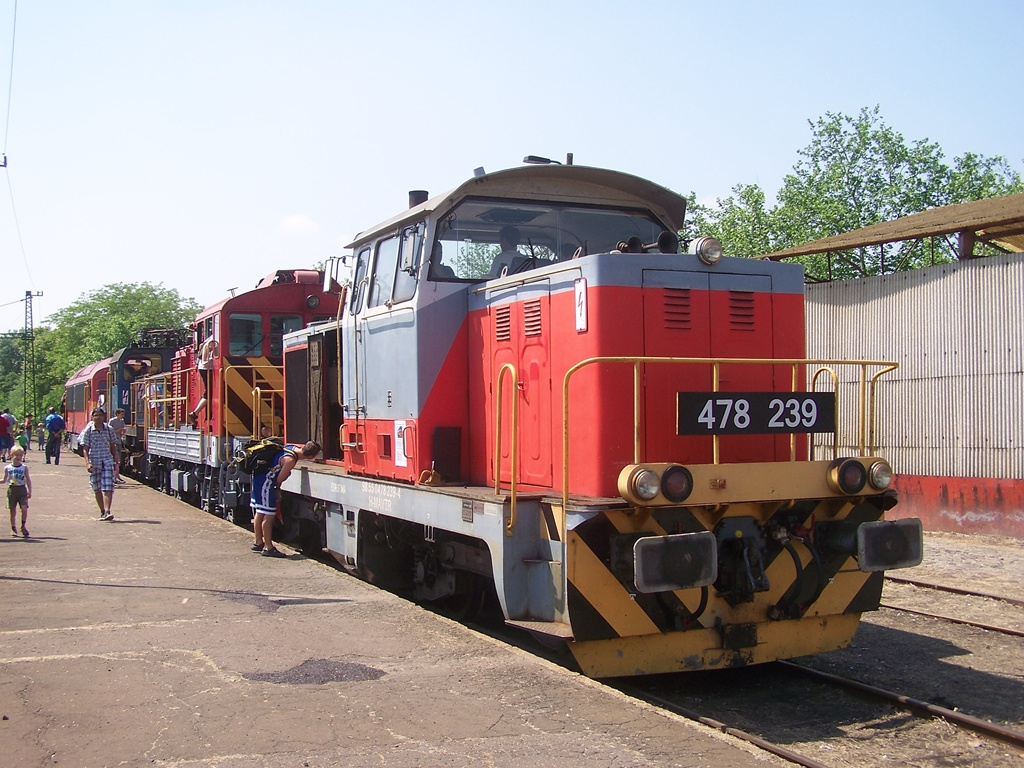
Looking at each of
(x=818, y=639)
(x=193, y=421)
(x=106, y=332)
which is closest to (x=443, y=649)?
(x=818, y=639)

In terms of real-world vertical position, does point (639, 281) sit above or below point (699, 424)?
above

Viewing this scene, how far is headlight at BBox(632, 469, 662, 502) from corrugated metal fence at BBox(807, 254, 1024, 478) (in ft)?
30.0

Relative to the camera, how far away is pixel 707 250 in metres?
6.01

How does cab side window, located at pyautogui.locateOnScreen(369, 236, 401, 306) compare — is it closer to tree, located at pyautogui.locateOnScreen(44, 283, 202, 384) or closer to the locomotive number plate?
the locomotive number plate

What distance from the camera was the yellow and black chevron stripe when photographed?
546 cm

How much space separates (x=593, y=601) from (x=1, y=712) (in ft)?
10.3

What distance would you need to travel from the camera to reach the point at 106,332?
183 feet

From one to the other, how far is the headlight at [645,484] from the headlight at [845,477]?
1.29 m

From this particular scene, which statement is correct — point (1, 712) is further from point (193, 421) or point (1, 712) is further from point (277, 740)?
point (193, 421)

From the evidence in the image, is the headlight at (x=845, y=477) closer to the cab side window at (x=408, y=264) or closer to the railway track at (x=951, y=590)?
the cab side window at (x=408, y=264)

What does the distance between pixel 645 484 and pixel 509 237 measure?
105 inches

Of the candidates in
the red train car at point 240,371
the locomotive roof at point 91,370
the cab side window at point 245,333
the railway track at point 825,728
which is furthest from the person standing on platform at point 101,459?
the locomotive roof at point 91,370

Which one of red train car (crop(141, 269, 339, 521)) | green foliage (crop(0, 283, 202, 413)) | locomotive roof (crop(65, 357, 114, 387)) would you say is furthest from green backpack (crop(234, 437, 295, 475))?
green foliage (crop(0, 283, 202, 413))

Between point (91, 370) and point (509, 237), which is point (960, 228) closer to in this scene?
point (509, 237)
